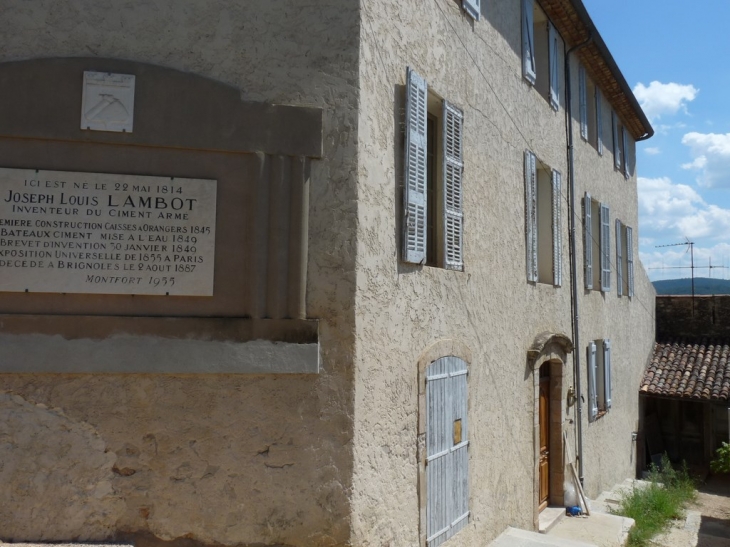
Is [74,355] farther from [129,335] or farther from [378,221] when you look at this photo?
[378,221]

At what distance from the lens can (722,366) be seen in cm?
1490

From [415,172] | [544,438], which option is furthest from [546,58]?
[544,438]

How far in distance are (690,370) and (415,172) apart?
12654mm

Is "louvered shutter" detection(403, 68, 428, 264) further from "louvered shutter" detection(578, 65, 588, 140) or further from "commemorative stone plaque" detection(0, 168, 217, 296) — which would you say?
"louvered shutter" detection(578, 65, 588, 140)

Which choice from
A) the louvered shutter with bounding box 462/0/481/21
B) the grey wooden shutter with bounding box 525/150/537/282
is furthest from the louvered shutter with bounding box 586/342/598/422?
the louvered shutter with bounding box 462/0/481/21

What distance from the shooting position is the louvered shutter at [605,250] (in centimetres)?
1172

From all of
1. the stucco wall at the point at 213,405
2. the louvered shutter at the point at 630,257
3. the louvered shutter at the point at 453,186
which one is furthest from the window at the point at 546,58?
the louvered shutter at the point at 630,257

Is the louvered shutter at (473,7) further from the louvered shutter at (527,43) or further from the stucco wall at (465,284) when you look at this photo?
the louvered shutter at (527,43)

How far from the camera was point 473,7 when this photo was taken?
658 cm

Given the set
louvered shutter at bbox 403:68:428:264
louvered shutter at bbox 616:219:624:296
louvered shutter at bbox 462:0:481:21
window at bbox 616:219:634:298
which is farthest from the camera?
window at bbox 616:219:634:298

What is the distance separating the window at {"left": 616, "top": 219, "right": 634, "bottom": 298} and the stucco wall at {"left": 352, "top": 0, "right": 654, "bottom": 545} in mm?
3520

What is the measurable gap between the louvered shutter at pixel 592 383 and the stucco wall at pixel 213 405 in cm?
733

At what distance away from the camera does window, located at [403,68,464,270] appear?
533 cm

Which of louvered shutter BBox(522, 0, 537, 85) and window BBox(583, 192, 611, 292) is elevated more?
louvered shutter BBox(522, 0, 537, 85)
